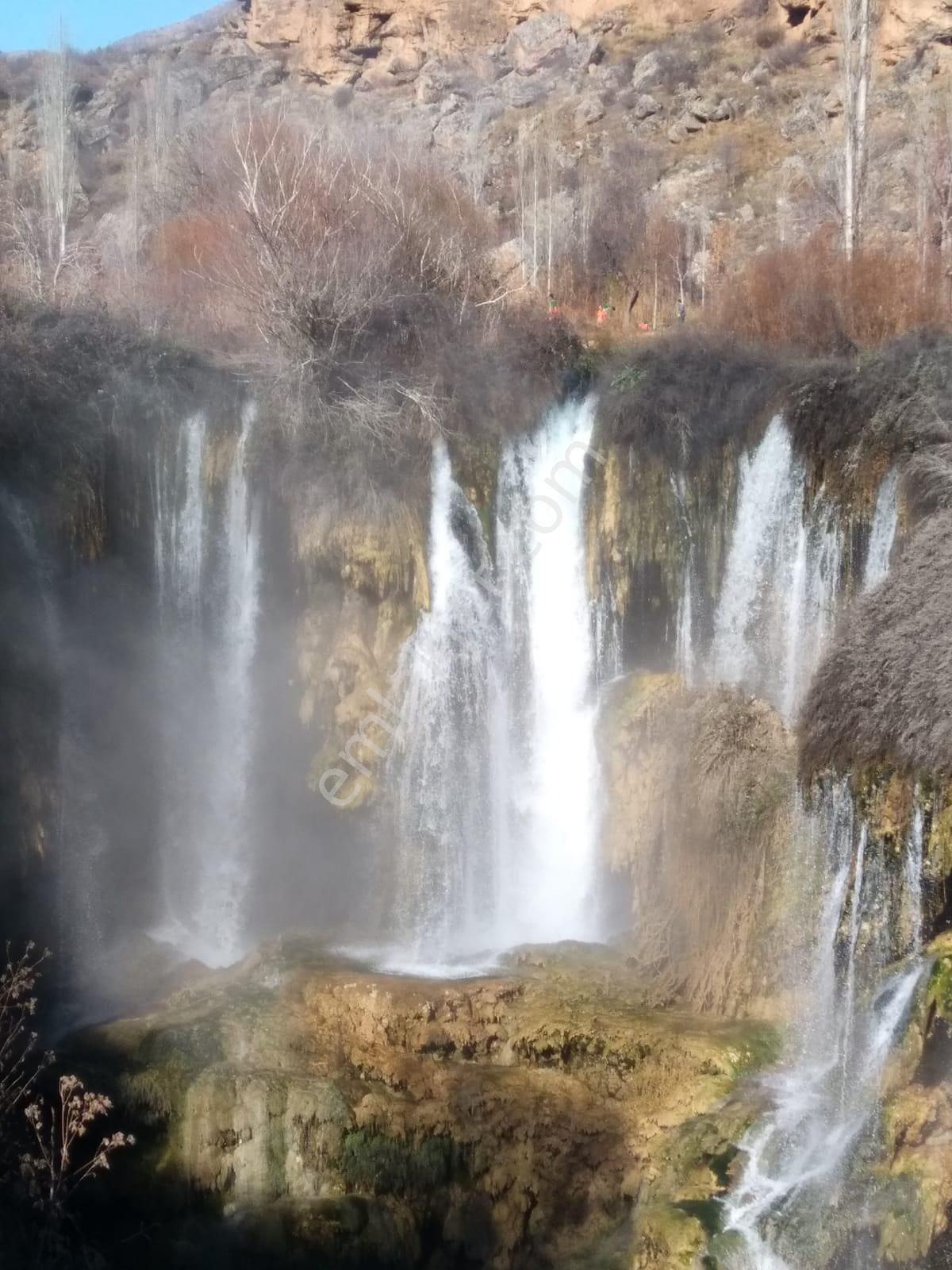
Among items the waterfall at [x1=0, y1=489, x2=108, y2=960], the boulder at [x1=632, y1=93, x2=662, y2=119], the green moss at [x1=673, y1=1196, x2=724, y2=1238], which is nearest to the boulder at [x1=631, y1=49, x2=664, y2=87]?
the boulder at [x1=632, y1=93, x2=662, y2=119]

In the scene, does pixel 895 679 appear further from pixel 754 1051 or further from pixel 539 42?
pixel 539 42

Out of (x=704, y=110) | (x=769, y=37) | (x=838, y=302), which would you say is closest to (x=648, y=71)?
(x=769, y=37)

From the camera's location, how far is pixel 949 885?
33.9ft

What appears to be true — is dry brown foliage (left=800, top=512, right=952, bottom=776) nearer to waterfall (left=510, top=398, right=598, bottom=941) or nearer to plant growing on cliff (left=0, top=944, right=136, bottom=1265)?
waterfall (left=510, top=398, right=598, bottom=941)

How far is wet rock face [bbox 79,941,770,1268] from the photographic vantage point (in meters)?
10.2

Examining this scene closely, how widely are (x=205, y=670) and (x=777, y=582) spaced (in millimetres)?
7463

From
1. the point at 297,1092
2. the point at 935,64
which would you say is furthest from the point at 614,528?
the point at 935,64

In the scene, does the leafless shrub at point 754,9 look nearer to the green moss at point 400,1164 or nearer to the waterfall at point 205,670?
the waterfall at point 205,670

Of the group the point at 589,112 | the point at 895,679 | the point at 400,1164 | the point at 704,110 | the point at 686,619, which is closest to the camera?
the point at 400,1164

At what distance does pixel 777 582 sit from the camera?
14461 mm

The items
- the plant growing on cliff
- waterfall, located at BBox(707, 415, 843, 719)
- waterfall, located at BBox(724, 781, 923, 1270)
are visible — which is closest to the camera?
the plant growing on cliff

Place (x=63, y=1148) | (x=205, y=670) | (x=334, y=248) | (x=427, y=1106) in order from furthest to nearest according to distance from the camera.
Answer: (x=334, y=248) < (x=205, y=670) < (x=427, y=1106) < (x=63, y=1148)

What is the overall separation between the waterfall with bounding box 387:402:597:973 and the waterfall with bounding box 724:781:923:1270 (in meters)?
4.24

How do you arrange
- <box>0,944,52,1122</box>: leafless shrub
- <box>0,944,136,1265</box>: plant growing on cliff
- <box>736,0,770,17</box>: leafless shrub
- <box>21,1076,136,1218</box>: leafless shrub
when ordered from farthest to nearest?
<box>736,0,770,17</box>: leafless shrub < <box>0,944,52,1122</box>: leafless shrub < <box>0,944,136,1265</box>: plant growing on cliff < <box>21,1076,136,1218</box>: leafless shrub
